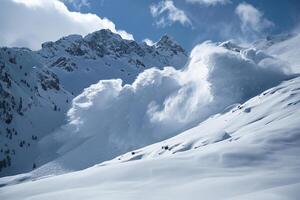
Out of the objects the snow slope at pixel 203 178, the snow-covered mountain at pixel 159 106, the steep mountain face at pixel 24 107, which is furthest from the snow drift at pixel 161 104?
the snow slope at pixel 203 178

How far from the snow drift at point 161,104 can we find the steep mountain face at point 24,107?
7.99m

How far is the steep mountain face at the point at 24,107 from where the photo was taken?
4928 inches

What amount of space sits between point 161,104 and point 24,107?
50.5m

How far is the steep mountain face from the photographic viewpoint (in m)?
125

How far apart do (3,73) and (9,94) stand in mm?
8911

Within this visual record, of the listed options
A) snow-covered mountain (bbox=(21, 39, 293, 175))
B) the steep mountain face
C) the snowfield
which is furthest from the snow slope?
the steep mountain face

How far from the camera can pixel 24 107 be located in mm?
149375

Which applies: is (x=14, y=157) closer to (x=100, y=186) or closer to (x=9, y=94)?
(x=9, y=94)

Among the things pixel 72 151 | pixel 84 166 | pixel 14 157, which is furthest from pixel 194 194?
pixel 14 157

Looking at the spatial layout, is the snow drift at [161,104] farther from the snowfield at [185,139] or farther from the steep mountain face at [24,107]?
the steep mountain face at [24,107]

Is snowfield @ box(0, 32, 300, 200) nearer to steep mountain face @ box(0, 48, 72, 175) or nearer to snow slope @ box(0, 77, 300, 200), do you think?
snow slope @ box(0, 77, 300, 200)

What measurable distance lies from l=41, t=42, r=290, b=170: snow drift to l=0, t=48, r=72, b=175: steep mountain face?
26.2 ft

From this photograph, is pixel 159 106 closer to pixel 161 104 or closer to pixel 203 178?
pixel 161 104

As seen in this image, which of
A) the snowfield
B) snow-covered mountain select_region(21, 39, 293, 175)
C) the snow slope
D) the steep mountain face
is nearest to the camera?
the snow slope
